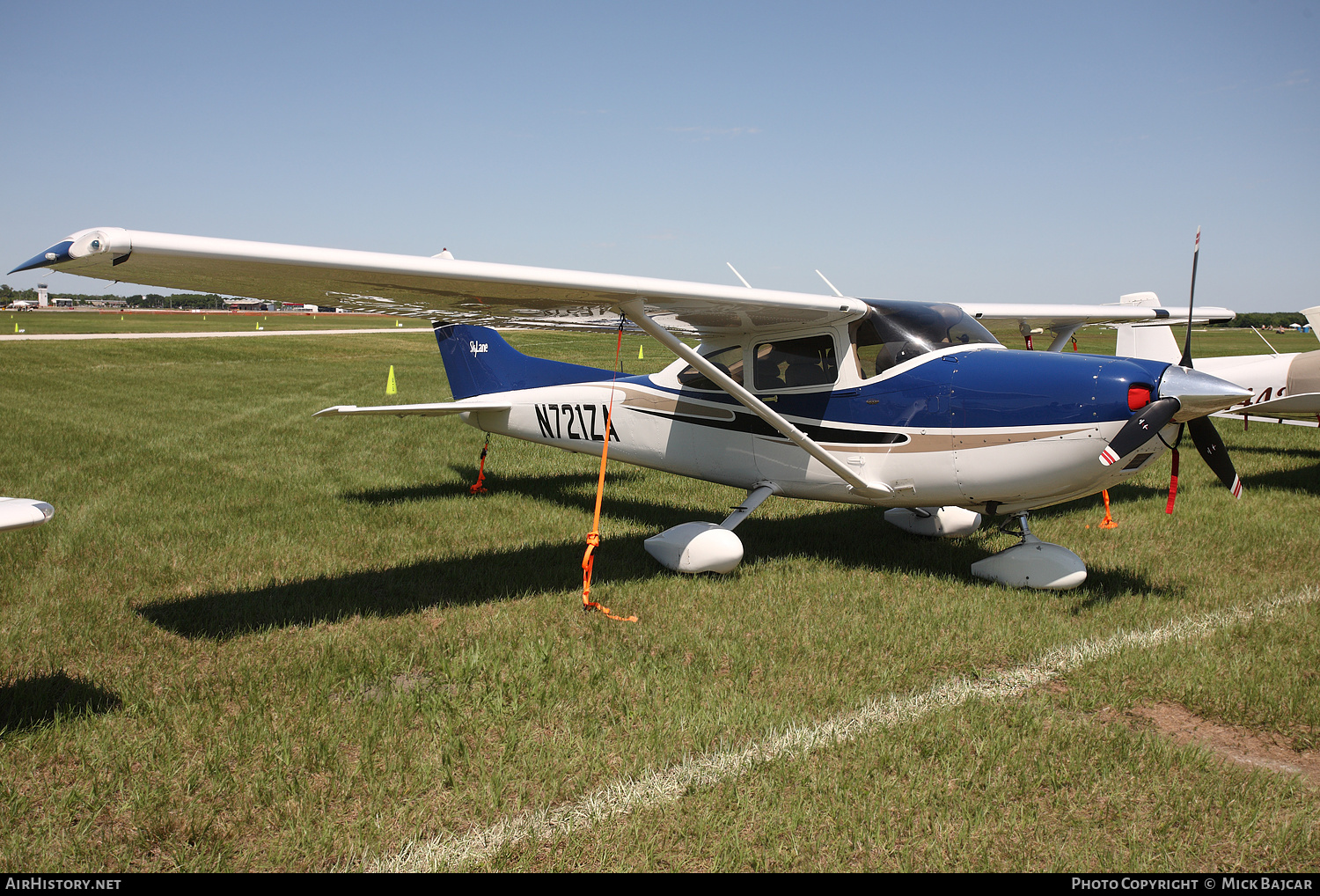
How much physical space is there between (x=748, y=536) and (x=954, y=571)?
1968 mm

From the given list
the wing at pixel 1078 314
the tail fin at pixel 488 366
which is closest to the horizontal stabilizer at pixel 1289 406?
the wing at pixel 1078 314

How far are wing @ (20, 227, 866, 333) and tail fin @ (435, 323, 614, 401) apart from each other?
2.00 meters

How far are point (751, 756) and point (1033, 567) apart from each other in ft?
11.3

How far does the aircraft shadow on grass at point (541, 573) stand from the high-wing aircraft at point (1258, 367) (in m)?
5.42

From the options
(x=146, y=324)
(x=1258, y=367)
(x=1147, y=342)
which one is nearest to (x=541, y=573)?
(x=1147, y=342)

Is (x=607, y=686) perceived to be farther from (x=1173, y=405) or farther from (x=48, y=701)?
(x=1173, y=405)

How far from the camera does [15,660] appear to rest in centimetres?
441

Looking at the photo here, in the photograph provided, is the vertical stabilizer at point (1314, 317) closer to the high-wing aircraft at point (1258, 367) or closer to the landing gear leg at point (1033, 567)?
the high-wing aircraft at point (1258, 367)

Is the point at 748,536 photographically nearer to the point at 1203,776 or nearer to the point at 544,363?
the point at 544,363

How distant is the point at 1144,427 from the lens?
4941 mm

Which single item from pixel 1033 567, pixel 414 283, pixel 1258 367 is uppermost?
pixel 414 283

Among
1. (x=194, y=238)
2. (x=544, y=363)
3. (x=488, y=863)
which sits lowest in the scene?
(x=488, y=863)

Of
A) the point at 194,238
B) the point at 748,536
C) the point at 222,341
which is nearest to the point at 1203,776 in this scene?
the point at 748,536

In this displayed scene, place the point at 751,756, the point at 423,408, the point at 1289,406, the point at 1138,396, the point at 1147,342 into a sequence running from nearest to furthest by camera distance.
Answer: the point at 751,756, the point at 1138,396, the point at 423,408, the point at 1289,406, the point at 1147,342
